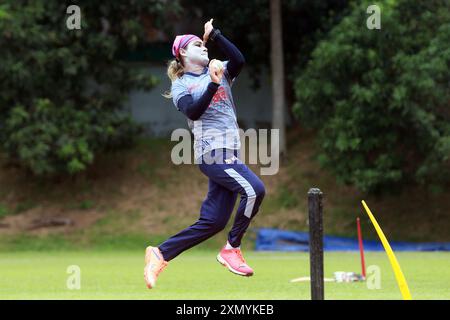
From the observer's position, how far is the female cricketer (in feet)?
30.3

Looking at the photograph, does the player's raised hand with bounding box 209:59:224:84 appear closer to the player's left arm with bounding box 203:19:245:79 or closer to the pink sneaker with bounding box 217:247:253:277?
the player's left arm with bounding box 203:19:245:79

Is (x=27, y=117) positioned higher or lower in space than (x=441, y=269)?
higher

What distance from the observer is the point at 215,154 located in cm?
931

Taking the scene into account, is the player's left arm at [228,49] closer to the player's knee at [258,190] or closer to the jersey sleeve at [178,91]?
the jersey sleeve at [178,91]

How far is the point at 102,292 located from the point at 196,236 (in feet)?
14.6

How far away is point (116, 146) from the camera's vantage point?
3173cm

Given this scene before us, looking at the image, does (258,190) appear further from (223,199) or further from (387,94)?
(387,94)

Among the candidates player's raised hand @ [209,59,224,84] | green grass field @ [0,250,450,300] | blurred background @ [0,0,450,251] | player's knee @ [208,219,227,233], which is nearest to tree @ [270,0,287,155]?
blurred background @ [0,0,450,251]

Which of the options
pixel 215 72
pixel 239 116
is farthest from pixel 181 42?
pixel 239 116

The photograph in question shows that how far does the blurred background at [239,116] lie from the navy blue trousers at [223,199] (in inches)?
649

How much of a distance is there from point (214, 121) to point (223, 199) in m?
0.73

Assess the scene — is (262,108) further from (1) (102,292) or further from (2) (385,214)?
(1) (102,292)

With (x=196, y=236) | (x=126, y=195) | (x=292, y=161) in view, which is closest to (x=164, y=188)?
(x=126, y=195)

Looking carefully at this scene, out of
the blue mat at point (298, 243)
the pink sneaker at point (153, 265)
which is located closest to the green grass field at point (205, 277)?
the blue mat at point (298, 243)
